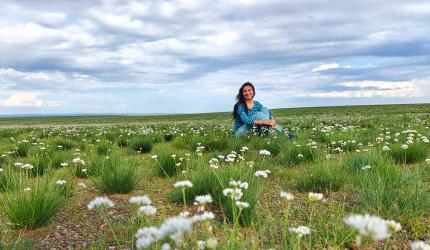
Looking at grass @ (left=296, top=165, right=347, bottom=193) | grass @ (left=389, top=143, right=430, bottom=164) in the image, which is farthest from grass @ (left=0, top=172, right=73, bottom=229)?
grass @ (left=389, top=143, right=430, bottom=164)

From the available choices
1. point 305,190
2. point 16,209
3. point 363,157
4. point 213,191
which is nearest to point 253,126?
point 363,157

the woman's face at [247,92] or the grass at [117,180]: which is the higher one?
the woman's face at [247,92]

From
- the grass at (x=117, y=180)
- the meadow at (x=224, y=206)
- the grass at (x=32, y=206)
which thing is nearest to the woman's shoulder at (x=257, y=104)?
the meadow at (x=224, y=206)

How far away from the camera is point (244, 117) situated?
13.5m

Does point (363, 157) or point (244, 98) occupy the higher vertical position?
point (244, 98)

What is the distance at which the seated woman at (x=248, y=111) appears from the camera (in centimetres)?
1356

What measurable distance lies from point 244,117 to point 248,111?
19.6 inches

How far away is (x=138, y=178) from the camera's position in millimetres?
6586

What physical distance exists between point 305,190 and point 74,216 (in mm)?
3379

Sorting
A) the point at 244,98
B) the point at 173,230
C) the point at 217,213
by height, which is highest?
the point at 244,98

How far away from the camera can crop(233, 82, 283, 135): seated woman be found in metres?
13.6

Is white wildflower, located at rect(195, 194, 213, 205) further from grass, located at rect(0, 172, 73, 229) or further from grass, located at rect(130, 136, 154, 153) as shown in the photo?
grass, located at rect(130, 136, 154, 153)

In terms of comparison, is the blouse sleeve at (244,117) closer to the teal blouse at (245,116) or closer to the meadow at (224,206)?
the teal blouse at (245,116)

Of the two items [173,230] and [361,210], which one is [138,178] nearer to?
[361,210]
